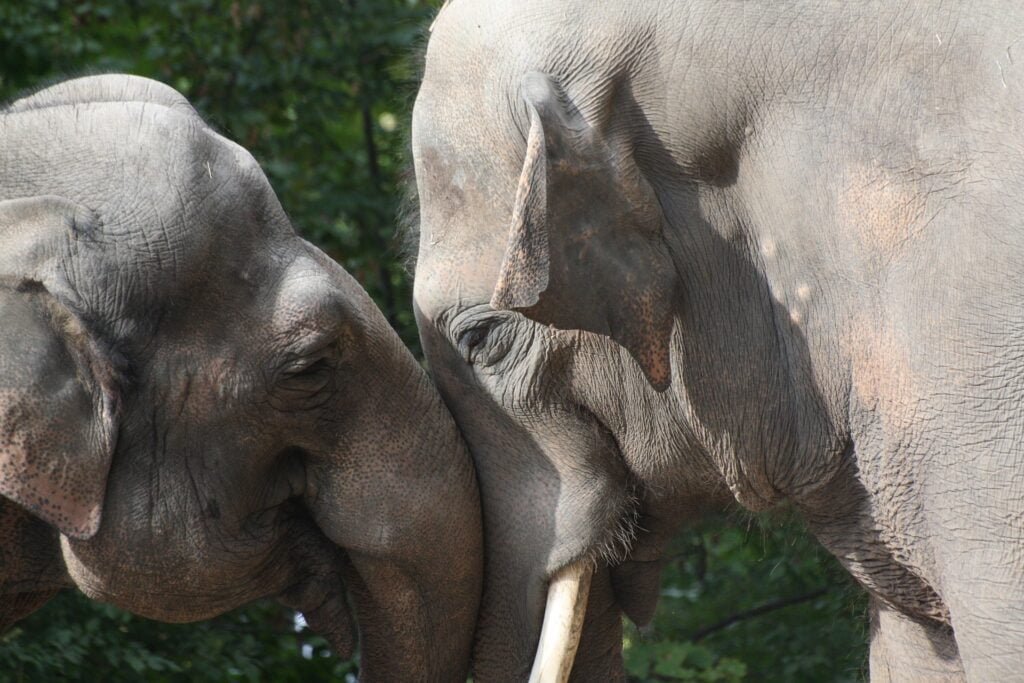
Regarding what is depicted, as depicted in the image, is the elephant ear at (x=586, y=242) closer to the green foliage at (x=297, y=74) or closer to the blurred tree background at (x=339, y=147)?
the blurred tree background at (x=339, y=147)

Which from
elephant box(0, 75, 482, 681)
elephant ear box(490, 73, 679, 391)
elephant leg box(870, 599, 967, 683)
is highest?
elephant ear box(490, 73, 679, 391)

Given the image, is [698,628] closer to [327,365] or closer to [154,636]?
[154,636]

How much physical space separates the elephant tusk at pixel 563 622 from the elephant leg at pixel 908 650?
0.57 m

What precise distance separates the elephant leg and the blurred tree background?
1.54m

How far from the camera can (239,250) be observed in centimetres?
290

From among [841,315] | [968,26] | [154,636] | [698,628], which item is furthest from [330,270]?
[698,628]

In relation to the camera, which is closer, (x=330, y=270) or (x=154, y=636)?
(x=330, y=270)

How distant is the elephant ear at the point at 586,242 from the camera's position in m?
2.50

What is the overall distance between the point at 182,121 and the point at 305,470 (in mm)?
656

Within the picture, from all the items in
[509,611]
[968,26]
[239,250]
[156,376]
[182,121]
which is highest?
[968,26]

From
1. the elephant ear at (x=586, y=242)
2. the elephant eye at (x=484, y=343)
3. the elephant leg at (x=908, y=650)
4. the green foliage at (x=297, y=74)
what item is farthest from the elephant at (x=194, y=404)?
the green foliage at (x=297, y=74)

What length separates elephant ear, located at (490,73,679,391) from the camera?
250 centimetres

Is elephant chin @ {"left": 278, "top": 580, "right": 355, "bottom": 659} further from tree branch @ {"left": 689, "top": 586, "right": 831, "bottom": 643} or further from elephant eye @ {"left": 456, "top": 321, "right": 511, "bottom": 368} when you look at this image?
tree branch @ {"left": 689, "top": 586, "right": 831, "bottom": 643}

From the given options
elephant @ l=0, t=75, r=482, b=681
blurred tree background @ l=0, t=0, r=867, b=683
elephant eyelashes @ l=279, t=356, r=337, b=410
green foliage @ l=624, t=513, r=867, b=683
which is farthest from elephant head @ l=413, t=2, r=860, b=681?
blurred tree background @ l=0, t=0, r=867, b=683
